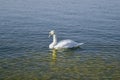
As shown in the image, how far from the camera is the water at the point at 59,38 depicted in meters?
22.7

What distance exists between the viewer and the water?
892 inches

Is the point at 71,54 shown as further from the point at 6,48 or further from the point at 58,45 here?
the point at 6,48

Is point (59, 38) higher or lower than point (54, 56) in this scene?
higher

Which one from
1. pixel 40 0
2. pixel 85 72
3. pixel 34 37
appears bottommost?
pixel 85 72

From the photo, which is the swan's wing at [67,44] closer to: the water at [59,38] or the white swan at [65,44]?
the white swan at [65,44]

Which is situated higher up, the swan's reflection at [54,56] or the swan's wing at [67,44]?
the swan's wing at [67,44]

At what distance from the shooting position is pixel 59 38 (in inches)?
1297

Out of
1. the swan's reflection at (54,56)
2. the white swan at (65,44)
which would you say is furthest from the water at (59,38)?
the white swan at (65,44)

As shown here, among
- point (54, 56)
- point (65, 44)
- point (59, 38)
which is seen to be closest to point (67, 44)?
point (65, 44)

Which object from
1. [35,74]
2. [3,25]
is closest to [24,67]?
[35,74]

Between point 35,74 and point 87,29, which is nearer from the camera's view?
point 35,74

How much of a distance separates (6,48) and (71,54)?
19.2 feet

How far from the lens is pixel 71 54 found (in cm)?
2783

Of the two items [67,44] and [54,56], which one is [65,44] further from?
[54,56]
